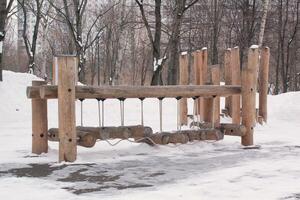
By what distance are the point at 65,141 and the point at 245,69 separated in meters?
3.82

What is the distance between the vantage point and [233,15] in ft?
124

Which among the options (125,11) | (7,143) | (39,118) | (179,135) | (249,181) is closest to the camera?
(249,181)

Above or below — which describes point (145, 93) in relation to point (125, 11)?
below

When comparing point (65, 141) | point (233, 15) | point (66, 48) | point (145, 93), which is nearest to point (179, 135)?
point (145, 93)

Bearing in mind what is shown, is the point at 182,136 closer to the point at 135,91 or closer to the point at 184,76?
the point at 135,91

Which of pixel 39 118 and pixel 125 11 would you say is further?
pixel 125 11

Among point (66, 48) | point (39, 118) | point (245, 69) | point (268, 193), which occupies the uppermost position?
point (66, 48)

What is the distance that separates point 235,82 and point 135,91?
4.41 meters

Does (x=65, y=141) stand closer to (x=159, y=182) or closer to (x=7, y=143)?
(x=159, y=182)

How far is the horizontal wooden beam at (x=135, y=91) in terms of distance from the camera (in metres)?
8.45

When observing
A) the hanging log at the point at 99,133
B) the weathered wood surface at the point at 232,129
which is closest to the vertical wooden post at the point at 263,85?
the weathered wood surface at the point at 232,129

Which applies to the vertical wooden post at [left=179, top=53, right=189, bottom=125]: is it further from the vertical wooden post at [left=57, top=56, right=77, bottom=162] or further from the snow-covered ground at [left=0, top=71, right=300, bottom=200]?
the vertical wooden post at [left=57, top=56, right=77, bottom=162]

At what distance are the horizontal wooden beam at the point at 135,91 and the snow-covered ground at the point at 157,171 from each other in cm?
101

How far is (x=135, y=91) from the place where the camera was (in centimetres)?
909
